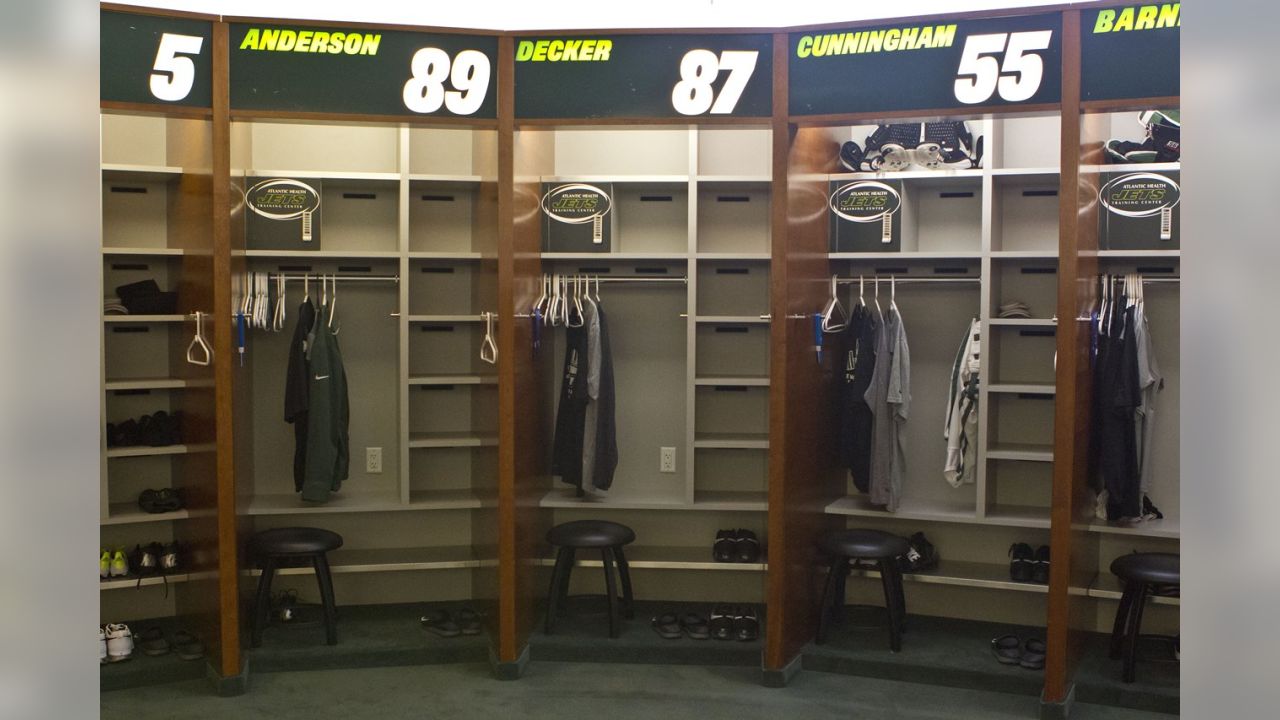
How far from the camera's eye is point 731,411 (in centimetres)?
568

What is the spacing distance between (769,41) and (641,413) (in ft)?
7.07

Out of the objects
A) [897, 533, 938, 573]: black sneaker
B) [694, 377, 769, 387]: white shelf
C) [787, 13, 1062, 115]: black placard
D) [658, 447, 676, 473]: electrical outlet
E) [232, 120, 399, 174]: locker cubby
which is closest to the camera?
[787, 13, 1062, 115]: black placard

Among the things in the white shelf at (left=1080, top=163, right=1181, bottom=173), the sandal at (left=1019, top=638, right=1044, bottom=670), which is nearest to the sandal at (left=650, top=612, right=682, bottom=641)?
the sandal at (left=1019, top=638, right=1044, bottom=670)

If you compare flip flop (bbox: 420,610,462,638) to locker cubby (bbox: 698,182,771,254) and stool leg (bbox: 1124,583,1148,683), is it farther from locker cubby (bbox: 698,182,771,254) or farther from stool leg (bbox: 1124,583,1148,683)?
stool leg (bbox: 1124,583,1148,683)

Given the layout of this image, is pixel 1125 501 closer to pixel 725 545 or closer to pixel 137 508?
pixel 725 545

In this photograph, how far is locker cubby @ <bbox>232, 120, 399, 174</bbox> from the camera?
545 cm

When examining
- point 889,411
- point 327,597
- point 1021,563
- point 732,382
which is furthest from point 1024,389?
point 327,597

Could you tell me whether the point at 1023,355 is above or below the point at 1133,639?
above

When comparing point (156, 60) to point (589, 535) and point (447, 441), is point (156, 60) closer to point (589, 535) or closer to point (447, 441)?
point (447, 441)

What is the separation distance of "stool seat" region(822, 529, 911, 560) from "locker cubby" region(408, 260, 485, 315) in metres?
2.11

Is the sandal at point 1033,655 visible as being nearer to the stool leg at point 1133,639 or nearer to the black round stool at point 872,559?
the stool leg at point 1133,639

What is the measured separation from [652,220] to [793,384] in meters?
1.45
